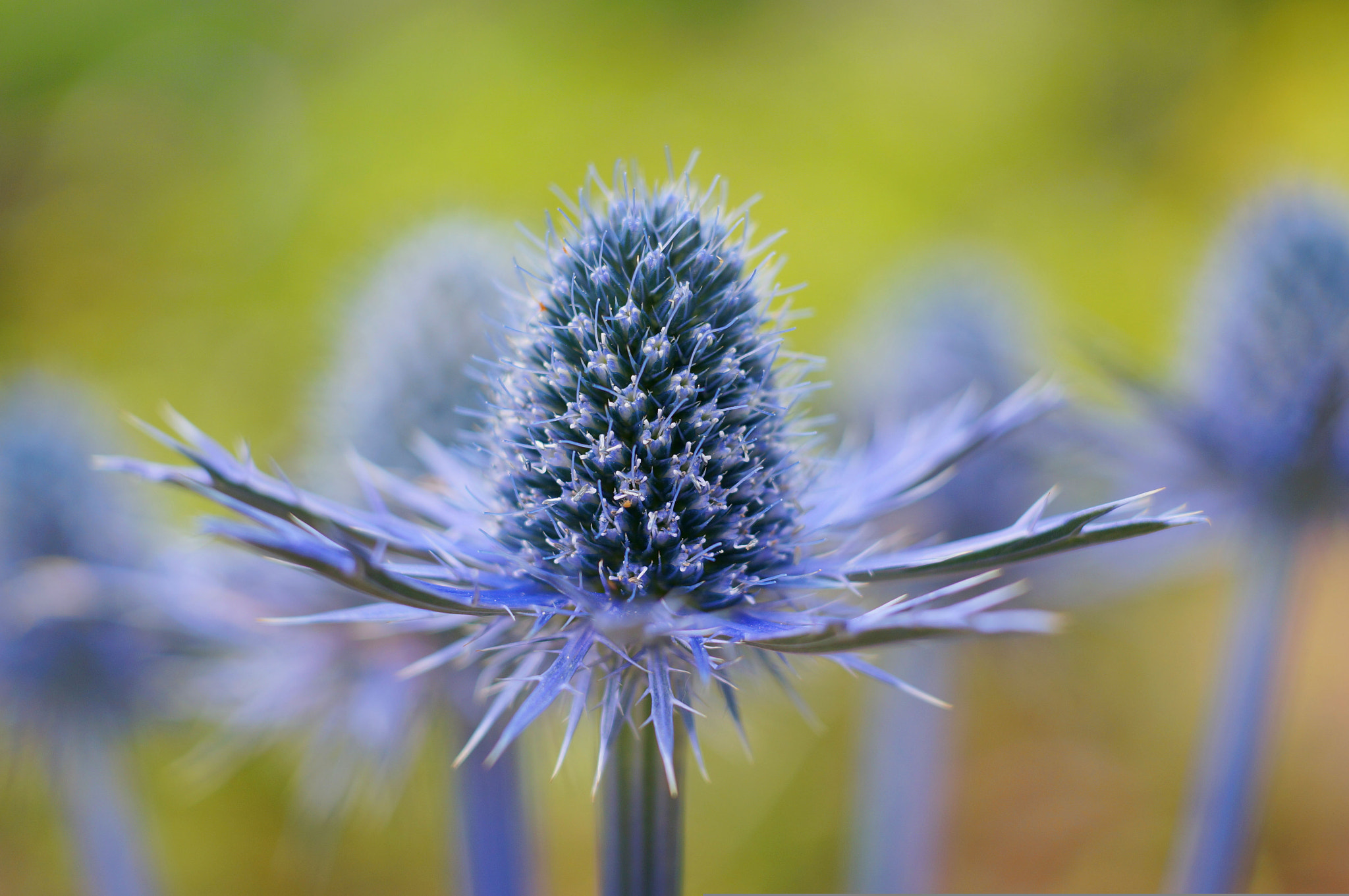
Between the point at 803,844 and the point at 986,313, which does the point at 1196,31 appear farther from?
the point at 803,844

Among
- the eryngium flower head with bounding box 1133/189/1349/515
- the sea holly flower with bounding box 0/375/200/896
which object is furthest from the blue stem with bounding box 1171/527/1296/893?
the sea holly flower with bounding box 0/375/200/896

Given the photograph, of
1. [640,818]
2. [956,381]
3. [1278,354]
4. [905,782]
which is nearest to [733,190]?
[956,381]

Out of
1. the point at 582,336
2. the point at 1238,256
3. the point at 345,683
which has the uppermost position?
the point at 1238,256

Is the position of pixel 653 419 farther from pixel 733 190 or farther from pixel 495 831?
pixel 733 190

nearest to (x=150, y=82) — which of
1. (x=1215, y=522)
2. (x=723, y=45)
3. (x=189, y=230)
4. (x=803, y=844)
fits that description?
(x=189, y=230)

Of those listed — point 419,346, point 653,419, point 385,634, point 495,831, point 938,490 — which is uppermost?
point 419,346

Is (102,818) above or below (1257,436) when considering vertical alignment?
below

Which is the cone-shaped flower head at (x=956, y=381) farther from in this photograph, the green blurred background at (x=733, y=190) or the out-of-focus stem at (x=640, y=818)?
the green blurred background at (x=733, y=190)
